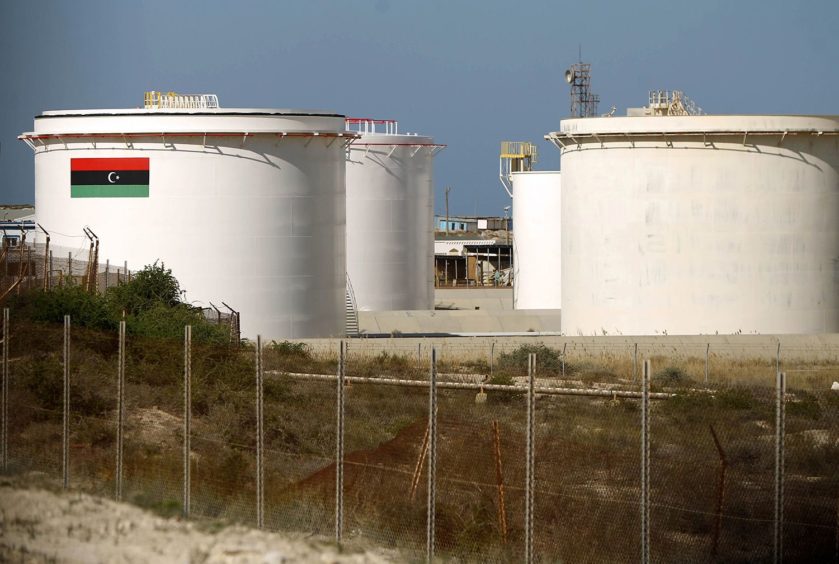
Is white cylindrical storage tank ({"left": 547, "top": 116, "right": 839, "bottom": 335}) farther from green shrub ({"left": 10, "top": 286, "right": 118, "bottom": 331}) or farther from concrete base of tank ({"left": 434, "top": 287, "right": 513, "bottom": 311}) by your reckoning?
concrete base of tank ({"left": 434, "top": 287, "right": 513, "bottom": 311})

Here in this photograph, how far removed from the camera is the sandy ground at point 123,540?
40.7 feet

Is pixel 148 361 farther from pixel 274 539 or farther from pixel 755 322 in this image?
pixel 755 322

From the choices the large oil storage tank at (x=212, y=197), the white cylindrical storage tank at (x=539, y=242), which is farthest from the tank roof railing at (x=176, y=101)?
the white cylindrical storage tank at (x=539, y=242)

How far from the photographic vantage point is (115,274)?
34219mm

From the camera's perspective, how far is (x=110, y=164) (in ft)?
116

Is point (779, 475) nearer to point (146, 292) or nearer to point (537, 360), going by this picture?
point (537, 360)

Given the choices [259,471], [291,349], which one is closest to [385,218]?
[291,349]

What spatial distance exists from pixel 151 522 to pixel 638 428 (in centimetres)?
868

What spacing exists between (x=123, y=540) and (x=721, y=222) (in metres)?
24.2

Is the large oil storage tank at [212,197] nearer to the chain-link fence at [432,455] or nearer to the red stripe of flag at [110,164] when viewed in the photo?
the red stripe of flag at [110,164]

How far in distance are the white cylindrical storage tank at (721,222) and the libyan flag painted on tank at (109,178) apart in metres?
11.1

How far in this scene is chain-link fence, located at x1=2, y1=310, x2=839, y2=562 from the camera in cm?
1354

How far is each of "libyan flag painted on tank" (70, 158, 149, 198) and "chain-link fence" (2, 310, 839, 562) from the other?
10.6m

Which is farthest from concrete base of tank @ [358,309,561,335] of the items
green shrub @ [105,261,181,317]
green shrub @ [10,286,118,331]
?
green shrub @ [10,286,118,331]
